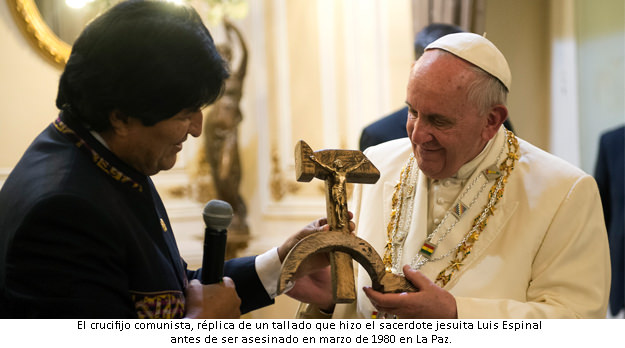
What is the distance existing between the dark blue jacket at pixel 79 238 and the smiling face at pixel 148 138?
31 mm

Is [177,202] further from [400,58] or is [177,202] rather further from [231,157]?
[400,58]

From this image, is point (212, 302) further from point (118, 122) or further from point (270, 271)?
point (118, 122)

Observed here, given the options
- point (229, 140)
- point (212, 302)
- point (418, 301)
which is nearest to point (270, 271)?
point (212, 302)

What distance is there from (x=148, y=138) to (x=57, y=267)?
434 millimetres

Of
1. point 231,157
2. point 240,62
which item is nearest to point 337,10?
point 240,62

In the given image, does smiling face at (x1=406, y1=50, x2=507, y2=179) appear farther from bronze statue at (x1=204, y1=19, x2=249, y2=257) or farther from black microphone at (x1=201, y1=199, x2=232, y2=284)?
bronze statue at (x1=204, y1=19, x2=249, y2=257)

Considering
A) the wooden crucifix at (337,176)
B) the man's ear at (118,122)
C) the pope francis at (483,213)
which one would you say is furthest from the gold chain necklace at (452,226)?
the man's ear at (118,122)

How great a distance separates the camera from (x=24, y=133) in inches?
173

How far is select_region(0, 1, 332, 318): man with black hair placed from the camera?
1542mm

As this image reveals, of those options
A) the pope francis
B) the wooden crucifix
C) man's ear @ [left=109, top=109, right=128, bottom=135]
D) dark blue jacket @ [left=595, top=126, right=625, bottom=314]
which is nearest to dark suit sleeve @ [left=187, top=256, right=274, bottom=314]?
the pope francis

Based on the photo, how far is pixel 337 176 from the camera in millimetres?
1964

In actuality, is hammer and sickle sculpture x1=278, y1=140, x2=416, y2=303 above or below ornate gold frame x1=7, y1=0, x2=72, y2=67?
below

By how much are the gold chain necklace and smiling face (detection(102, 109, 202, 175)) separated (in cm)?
98
